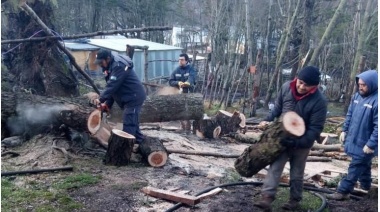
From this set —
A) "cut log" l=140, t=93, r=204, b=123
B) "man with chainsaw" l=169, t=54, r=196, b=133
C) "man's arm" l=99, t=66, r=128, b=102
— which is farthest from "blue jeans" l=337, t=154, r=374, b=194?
"man with chainsaw" l=169, t=54, r=196, b=133

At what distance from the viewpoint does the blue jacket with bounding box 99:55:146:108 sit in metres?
6.91

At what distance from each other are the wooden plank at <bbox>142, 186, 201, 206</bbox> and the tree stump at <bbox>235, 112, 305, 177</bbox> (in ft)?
2.28

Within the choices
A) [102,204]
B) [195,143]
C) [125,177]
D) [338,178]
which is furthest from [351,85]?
[102,204]

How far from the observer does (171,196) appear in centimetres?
525

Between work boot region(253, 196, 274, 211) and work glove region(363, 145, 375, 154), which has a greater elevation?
work glove region(363, 145, 375, 154)

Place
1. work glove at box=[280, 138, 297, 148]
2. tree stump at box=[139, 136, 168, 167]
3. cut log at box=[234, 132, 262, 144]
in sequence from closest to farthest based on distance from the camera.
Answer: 1. work glove at box=[280, 138, 297, 148]
2. tree stump at box=[139, 136, 168, 167]
3. cut log at box=[234, 132, 262, 144]

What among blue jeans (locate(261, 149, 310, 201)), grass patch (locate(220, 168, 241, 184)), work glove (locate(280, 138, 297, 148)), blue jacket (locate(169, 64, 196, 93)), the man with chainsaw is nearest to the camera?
work glove (locate(280, 138, 297, 148))

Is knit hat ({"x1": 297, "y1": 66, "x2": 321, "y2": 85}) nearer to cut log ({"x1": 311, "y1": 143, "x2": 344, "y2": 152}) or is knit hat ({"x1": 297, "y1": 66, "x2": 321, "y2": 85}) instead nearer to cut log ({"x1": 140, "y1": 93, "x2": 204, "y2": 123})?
cut log ({"x1": 140, "y1": 93, "x2": 204, "y2": 123})

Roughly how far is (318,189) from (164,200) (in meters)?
2.15

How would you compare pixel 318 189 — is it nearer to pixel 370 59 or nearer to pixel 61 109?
pixel 61 109

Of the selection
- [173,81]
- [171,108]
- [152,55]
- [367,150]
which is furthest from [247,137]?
[152,55]

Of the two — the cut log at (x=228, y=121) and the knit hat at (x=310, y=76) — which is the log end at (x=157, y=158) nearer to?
the knit hat at (x=310, y=76)

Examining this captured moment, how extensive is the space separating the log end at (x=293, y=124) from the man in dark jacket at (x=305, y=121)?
9 cm

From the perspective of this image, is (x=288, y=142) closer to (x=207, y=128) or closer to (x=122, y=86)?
(x=122, y=86)
